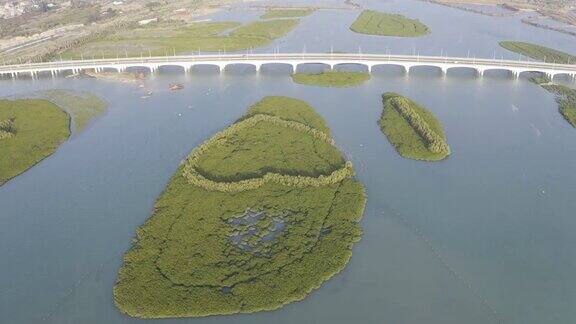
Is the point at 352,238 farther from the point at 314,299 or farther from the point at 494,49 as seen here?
the point at 494,49

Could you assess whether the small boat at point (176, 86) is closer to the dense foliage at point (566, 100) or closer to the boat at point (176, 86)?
the boat at point (176, 86)

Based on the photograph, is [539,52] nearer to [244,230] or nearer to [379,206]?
[379,206]

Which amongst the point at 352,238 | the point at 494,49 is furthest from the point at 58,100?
the point at 494,49

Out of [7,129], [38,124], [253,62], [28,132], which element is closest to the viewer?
[28,132]

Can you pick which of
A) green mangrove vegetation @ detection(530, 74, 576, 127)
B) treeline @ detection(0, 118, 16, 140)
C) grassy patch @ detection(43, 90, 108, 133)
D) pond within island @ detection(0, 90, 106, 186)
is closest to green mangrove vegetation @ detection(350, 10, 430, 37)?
green mangrove vegetation @ detection(530, 74, 576, 127)

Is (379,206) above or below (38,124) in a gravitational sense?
A: below

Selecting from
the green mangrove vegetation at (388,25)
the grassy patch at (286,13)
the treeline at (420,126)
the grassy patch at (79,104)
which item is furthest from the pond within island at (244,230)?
the grassy patch at (286,13)

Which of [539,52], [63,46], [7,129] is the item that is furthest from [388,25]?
[7,129]

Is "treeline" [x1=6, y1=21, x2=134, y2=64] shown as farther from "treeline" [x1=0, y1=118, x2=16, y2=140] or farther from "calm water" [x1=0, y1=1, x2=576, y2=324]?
"treeline" [x1=0, y1=118, x2=16, y2=140]
